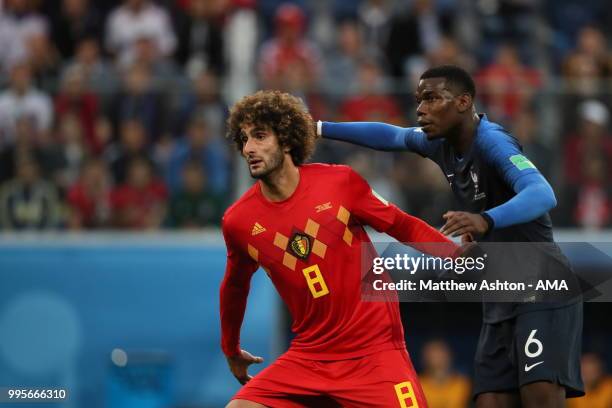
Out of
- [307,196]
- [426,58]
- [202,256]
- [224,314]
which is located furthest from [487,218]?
[426,58]

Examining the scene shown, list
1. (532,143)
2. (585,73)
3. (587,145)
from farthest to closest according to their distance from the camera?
1. (585,73)
2. (587,145)
3. (532,143)

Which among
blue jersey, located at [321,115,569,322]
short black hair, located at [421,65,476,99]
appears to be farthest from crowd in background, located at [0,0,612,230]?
short black hair, located at [421,65,476,99]

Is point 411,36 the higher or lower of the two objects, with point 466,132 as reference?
higher

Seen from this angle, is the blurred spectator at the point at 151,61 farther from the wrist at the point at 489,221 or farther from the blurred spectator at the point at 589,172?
the wrist at the point at 489,221

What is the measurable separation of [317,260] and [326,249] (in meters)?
0.08

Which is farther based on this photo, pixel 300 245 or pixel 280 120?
pixel 280 120

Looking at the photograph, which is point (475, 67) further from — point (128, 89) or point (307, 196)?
point (307, 196)

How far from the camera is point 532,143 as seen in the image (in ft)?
38.9

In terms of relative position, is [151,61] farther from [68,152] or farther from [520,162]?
[520,162]

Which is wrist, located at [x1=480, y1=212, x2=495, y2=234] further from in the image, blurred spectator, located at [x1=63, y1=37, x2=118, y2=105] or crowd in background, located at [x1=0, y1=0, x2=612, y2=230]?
blurred spectator, located at [x1=63, y1=37, x2=118, y2=105]

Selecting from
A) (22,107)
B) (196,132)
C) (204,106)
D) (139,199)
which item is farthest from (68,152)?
(204,106)

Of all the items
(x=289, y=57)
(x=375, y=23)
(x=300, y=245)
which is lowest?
(x=300, y=245)

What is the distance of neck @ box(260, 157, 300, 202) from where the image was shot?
269 inches

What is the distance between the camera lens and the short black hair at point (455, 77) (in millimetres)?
6672
